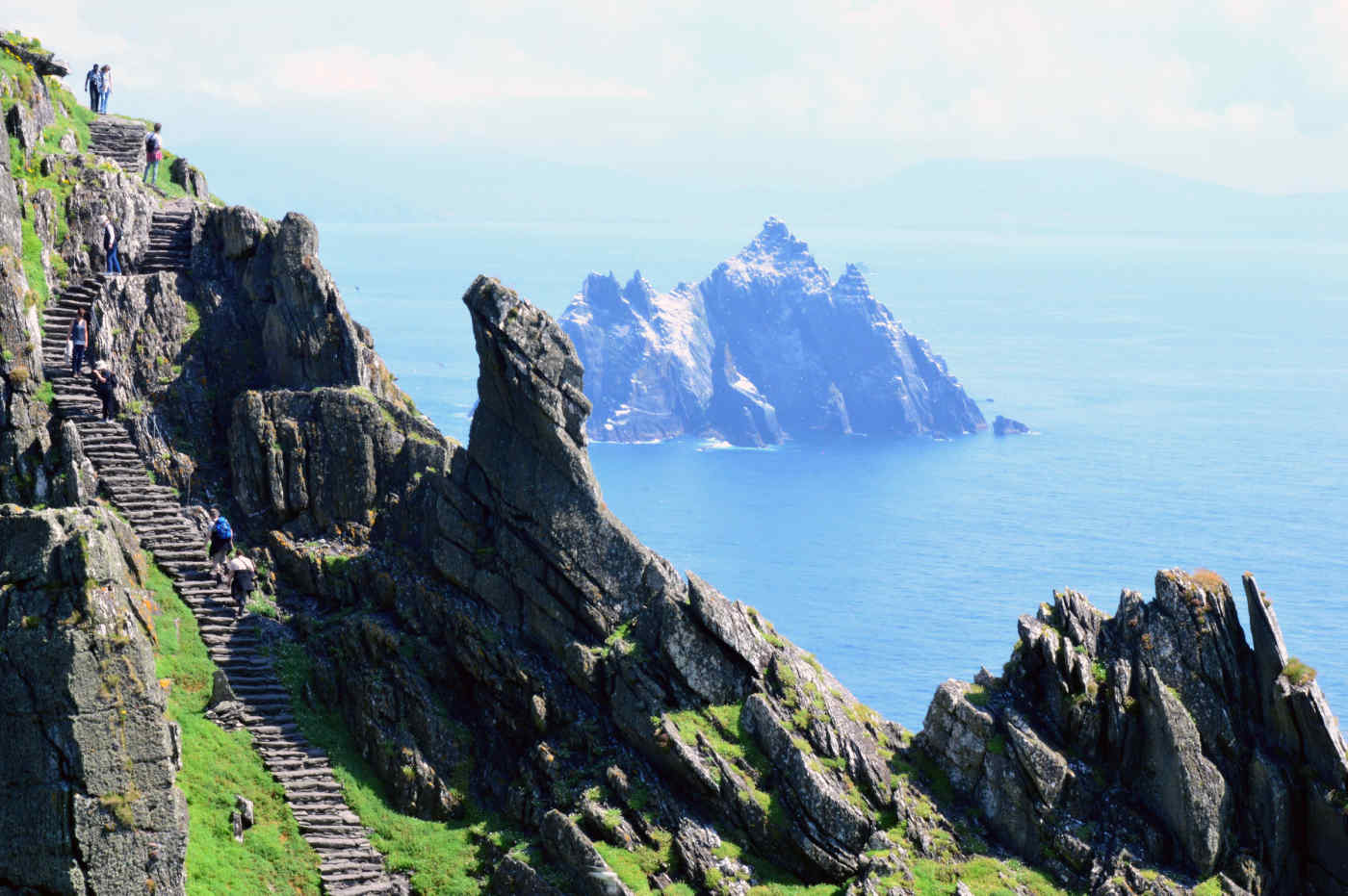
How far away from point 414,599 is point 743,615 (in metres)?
11.7

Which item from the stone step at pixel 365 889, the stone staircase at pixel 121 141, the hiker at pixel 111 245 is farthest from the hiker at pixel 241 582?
the stone staircase at pixel 121 141

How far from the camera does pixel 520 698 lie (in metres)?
45.4

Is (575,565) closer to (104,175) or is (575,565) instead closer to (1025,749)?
(1025,749)

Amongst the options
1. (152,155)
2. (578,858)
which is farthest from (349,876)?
(152,155)

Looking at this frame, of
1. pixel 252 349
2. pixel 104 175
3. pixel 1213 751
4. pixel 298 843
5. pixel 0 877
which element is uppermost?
pixel 104 175

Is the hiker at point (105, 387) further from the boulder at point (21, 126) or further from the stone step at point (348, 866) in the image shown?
the stone step at point (348, 866)

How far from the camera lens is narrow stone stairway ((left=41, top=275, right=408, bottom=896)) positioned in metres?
39.9

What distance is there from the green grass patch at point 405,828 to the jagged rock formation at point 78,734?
10.2 m

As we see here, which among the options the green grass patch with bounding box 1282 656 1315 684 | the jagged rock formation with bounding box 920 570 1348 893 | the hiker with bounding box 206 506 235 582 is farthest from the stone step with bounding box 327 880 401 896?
the green grass patch with bounding box 1282 656 1315 684

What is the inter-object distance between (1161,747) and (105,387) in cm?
3980

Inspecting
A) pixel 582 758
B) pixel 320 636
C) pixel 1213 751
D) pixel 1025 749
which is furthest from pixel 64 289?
pixel 1213 751

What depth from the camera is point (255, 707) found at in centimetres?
4391

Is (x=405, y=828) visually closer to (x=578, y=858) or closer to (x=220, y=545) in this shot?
(x=578, y=858)

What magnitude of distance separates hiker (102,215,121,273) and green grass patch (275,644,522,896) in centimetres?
2253
